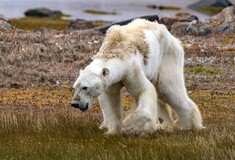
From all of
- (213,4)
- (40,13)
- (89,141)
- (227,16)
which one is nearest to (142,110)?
(89,141)

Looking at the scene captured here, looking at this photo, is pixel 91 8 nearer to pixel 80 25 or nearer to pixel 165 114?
pixel 80 25

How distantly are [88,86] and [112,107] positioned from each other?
119 centimetres

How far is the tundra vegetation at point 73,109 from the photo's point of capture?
35.6 feet

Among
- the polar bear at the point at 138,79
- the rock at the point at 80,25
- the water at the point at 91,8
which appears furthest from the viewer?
the water at the point at 91,8

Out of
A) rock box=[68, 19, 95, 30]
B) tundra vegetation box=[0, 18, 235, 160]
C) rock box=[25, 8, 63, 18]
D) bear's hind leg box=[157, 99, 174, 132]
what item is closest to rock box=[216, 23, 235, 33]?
tundra vegetation box=[0, 18, 235, 160]

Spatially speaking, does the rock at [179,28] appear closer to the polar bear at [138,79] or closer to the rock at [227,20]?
the rock at [227,20]

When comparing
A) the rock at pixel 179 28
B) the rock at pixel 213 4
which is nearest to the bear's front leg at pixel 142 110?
the rock at pixel 179 28

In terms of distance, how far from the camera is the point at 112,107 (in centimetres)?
1277

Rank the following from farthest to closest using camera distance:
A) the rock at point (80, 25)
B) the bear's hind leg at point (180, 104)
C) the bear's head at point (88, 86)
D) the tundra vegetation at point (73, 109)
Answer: the rock at point (80, 25), the bear's hind leg at point (180, 104), the bear's head at point (88, 86), the tundra vegetation at point (73, 109)

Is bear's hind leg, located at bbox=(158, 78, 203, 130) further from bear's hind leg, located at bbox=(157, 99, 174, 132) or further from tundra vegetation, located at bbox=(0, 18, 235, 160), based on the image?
tundra vegetation, located at bbox=(0, 18, 235, 160)

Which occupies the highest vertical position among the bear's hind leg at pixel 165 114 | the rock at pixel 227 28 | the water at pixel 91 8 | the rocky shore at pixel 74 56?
the bear's hind leg at pixel 165 114

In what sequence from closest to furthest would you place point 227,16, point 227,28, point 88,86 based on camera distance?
point 88,86 → point 227,28 → point 227,16

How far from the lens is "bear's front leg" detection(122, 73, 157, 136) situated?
1245 cm

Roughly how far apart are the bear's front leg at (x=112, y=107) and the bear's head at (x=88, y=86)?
0.74 metres
